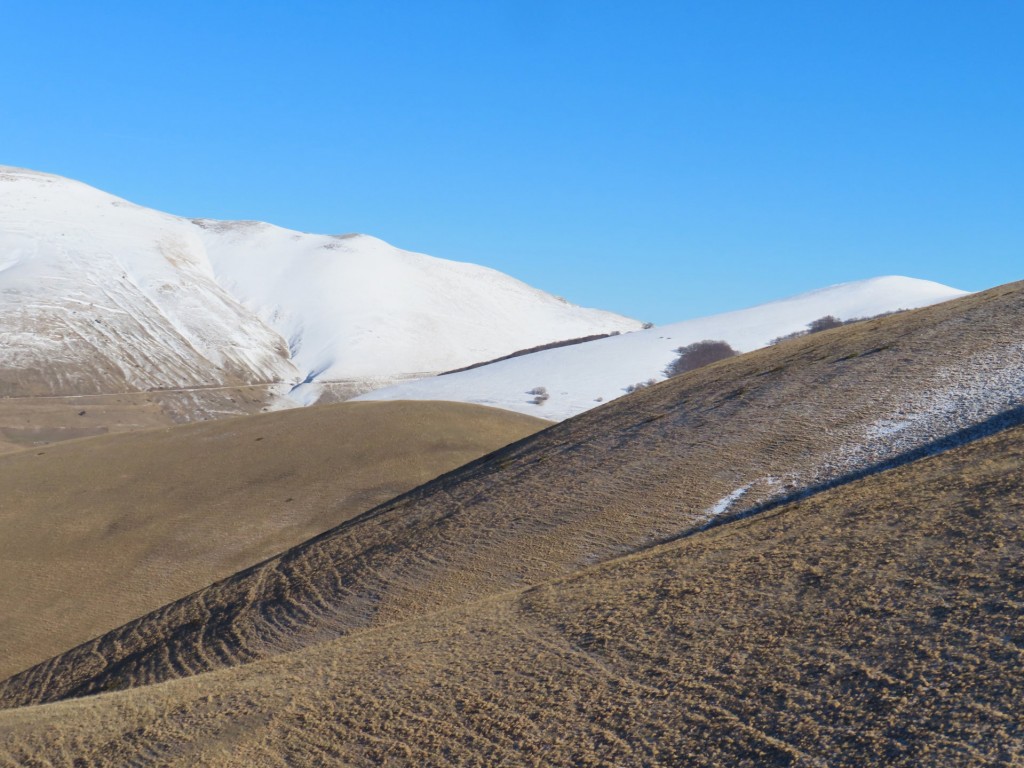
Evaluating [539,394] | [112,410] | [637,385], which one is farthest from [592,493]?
[112,410]

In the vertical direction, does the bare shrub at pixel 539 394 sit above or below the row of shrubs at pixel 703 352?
below

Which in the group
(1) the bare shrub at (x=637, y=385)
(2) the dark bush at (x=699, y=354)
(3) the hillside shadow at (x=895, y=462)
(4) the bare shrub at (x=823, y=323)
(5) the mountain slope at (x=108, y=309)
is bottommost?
(3) the hillside shadow at (x=895, y=462)

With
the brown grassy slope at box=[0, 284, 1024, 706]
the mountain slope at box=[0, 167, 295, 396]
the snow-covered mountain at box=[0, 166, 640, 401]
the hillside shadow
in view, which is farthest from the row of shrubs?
the mountain slope at box=[0, 167, 295, 396]

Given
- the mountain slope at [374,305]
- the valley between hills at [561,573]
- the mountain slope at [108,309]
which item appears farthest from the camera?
the mountain slope at [374,305]

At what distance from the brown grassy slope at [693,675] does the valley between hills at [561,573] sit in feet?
0.13

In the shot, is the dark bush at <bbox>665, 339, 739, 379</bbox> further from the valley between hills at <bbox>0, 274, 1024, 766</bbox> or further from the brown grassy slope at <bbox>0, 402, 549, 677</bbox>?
the valley between hills at <bbox>0, 274, 1024, 766</bbox>

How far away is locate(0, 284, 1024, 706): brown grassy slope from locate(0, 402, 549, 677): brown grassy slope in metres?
4.72

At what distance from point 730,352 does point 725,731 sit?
56.2m

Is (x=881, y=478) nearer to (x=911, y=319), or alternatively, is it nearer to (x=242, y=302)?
(x=911, y=319)

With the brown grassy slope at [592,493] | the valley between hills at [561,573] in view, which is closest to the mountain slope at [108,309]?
the valley between hills at [561,573]

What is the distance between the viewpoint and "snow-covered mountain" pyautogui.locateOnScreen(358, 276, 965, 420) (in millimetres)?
55656

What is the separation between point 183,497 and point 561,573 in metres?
23.0

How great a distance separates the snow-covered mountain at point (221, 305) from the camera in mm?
102188

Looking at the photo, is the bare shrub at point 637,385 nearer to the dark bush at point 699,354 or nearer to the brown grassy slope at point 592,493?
the dark bush at point 699,354
